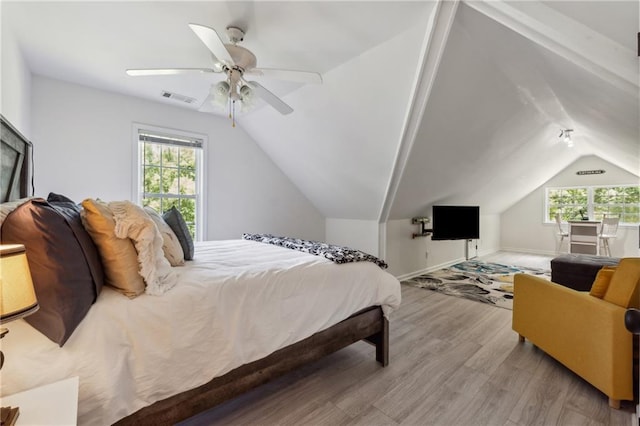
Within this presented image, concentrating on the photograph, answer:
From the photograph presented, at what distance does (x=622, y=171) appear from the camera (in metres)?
6.00

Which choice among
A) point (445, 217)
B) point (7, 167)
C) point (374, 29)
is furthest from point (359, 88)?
point (445, 217)

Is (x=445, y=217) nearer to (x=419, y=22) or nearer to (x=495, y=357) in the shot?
(x=495, y=357)

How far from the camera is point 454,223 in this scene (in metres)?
5.00

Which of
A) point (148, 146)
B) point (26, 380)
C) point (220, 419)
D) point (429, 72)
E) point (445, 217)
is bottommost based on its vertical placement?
point (220, 419)

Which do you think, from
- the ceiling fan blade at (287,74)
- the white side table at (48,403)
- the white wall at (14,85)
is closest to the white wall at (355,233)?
the ceiling fan blade at (287,74)

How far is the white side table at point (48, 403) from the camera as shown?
82 cm

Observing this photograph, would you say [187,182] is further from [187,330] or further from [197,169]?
[187,330]

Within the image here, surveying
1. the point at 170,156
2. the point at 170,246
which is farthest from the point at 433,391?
the point at 170,156

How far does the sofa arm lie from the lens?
1661 mm

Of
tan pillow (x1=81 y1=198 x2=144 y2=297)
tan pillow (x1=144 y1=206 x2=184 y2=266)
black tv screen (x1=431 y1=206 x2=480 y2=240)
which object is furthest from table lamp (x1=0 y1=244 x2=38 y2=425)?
black tv screen (x1=431 y1=206 x2=480 y2=240)

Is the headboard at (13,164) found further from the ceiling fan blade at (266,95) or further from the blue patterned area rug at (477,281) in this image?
the blue patterned area rug at (477,281)

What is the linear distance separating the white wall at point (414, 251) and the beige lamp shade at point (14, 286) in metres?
4.04

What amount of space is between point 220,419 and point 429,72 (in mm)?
3000

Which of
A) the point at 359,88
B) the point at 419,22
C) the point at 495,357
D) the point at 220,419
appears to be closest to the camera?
the point at 220,419
